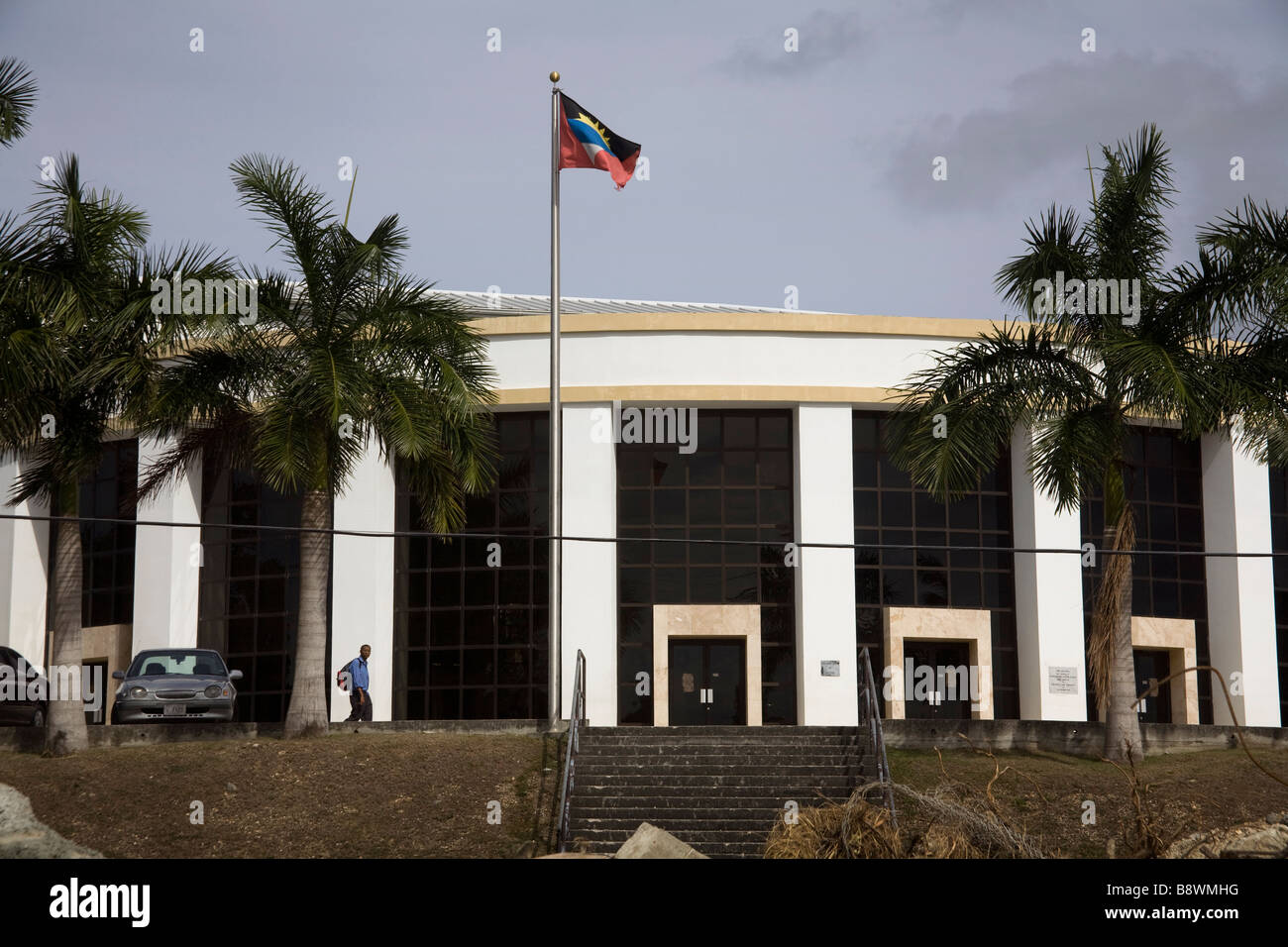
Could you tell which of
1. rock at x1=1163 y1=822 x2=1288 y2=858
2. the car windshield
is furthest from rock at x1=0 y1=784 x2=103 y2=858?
rock at x1=1163 y1=822 x2=1288 y2=858

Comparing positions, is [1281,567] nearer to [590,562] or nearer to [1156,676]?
[1156,676]

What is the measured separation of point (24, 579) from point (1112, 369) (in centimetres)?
2378

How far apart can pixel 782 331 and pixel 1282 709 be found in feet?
42.7

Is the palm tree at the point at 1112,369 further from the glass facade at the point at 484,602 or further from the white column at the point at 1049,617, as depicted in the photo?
the glass facade at the point at 484,602

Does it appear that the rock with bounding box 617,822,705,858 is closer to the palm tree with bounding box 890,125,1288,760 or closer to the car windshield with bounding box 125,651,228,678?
the palm tree with bounding box 890,125,1288,760

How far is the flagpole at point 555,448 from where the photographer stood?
23.1m

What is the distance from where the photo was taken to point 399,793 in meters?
19.8

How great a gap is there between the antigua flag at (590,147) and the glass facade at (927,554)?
756cm

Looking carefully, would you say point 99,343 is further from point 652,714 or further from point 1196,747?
point 1196,747

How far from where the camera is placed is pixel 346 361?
2194 cm

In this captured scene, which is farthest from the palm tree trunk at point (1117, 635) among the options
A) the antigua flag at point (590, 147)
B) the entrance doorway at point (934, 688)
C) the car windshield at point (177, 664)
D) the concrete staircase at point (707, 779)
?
the car windshield at point (177, 664)

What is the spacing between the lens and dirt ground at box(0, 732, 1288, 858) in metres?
18.5

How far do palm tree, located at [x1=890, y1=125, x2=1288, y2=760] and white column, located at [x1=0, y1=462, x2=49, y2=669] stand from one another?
2012 centimetres
